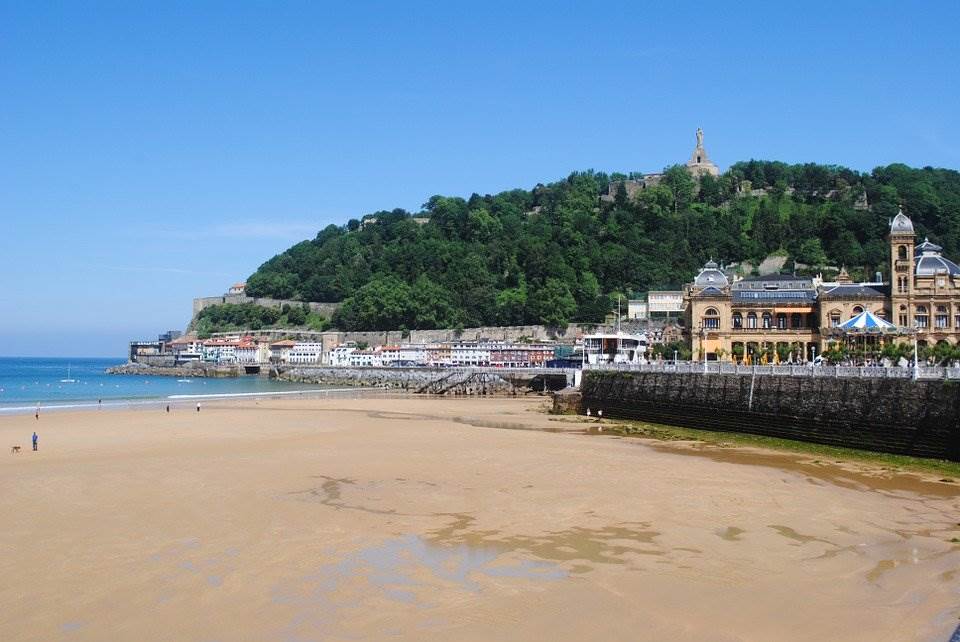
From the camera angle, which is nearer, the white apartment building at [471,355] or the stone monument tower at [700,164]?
the white apartment building at [471,355]

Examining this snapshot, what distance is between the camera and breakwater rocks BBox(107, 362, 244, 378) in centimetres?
13750

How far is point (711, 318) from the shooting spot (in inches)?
2781

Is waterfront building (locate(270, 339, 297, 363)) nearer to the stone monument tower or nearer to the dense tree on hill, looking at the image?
the dense tree on hill

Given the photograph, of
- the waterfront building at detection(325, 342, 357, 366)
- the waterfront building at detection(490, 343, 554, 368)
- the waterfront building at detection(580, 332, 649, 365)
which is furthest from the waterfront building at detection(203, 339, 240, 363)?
the waterfront building at detection(580, 332, 649, 365)

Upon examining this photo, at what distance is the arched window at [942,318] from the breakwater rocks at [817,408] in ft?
84.5

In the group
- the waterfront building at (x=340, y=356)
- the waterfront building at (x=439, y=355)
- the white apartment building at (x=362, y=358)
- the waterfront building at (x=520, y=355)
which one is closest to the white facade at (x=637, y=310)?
the waterfront building at (x=520, y=355)

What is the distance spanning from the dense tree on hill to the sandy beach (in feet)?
319

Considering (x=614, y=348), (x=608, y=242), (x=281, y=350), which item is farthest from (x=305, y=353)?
(x=614, y=348)

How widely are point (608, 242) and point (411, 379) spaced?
64367 millimetres

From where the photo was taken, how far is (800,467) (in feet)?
92.3

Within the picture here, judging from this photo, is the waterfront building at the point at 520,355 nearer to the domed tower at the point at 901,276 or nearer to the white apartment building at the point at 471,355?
the white apartment building at the point at 471,355

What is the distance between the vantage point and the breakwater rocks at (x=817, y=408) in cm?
2933

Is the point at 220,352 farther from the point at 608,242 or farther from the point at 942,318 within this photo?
the point at 942,318

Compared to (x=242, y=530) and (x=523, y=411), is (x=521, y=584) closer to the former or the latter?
(x=242, y=530)
